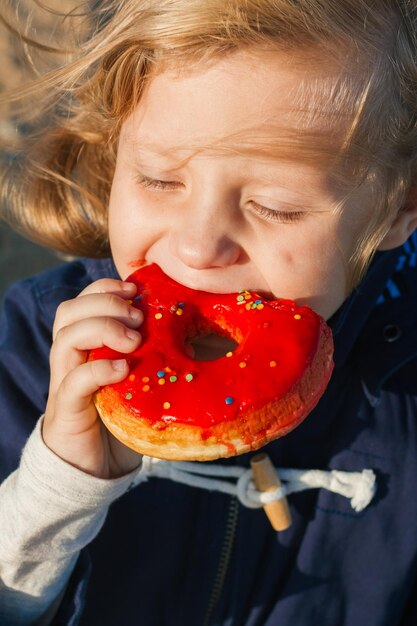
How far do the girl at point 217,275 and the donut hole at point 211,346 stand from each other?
22cm

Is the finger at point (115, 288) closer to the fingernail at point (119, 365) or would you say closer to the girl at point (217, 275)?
the girl at point (217, 275)

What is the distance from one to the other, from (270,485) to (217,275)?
76 centimetres

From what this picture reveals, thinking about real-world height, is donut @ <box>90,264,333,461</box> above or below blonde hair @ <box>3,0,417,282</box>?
below

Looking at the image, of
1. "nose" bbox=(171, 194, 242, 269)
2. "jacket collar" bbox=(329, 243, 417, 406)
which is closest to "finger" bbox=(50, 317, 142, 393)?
"nose" bbox=(171, 194, 242, 269)

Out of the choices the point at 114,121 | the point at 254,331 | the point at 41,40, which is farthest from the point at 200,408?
the point at 41,40

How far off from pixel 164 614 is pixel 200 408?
A: 1.08m

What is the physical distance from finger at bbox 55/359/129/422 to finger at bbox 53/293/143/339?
119 mm

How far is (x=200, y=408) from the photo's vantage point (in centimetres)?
163

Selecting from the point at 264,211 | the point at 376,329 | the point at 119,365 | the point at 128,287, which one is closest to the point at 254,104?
the point at 264,211

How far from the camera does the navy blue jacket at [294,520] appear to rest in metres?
2.38

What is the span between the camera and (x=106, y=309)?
181cm

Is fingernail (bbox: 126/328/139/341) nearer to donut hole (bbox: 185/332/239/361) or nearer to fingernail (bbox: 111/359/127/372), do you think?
fingernail (bbox: 111/359/127/372)

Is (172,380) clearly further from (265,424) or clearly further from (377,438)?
(377,438)

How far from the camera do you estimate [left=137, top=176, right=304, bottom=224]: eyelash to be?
1834 mm
